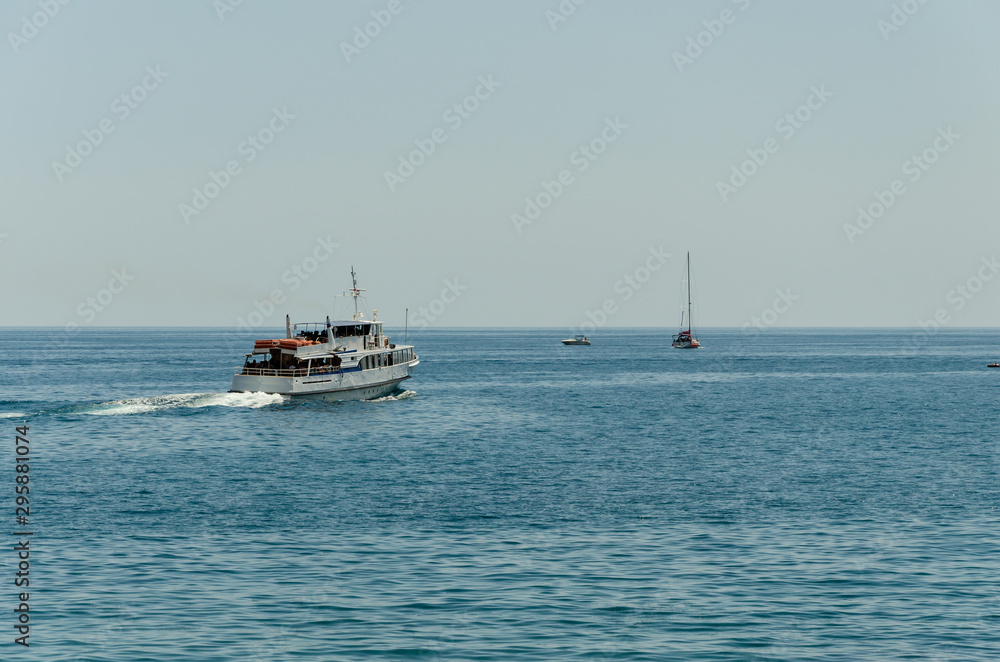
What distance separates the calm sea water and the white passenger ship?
1095 cm

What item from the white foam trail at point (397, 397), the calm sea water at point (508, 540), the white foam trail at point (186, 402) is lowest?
the calm sea water at point (508, 540)

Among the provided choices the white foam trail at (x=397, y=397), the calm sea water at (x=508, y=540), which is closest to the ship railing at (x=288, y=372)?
the white foam trail at (x=397, y=397)

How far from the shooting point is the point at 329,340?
87875 mm

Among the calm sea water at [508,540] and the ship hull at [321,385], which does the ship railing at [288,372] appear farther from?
the calm sea water at [508,540]

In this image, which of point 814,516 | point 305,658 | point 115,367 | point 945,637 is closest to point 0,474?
point 305,658

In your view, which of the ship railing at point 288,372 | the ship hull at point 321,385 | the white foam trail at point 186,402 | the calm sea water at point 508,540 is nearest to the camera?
the calm sea water at point 508,540

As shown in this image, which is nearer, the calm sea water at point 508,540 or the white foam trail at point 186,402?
the calm sea water at point 508,540

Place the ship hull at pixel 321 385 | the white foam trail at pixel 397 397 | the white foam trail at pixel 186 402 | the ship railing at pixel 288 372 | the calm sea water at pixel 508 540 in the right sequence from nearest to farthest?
1. the calm sea water at pixel 508 540
2. the white foam trail at pixel 186 402
3. the ship hull at pixel 321 385
4. the ship railing at pixel 288 372
5. the white foam trail at pixel 397 397

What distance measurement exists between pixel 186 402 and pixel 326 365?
12038mm

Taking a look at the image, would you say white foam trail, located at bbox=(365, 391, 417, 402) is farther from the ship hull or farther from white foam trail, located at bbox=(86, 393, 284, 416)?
white foam trail, located at bbox=(86, 393, 284, 416)

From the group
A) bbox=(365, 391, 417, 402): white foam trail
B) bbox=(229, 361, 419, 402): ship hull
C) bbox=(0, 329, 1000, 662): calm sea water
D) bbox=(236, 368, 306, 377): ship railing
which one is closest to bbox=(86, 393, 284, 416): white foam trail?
bbox=(229, 361, 419, 402): ship hull

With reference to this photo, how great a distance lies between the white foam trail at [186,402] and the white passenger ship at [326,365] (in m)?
1.02

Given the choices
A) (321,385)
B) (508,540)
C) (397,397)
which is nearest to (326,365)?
(321,385)

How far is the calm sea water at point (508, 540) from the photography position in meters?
23.1
